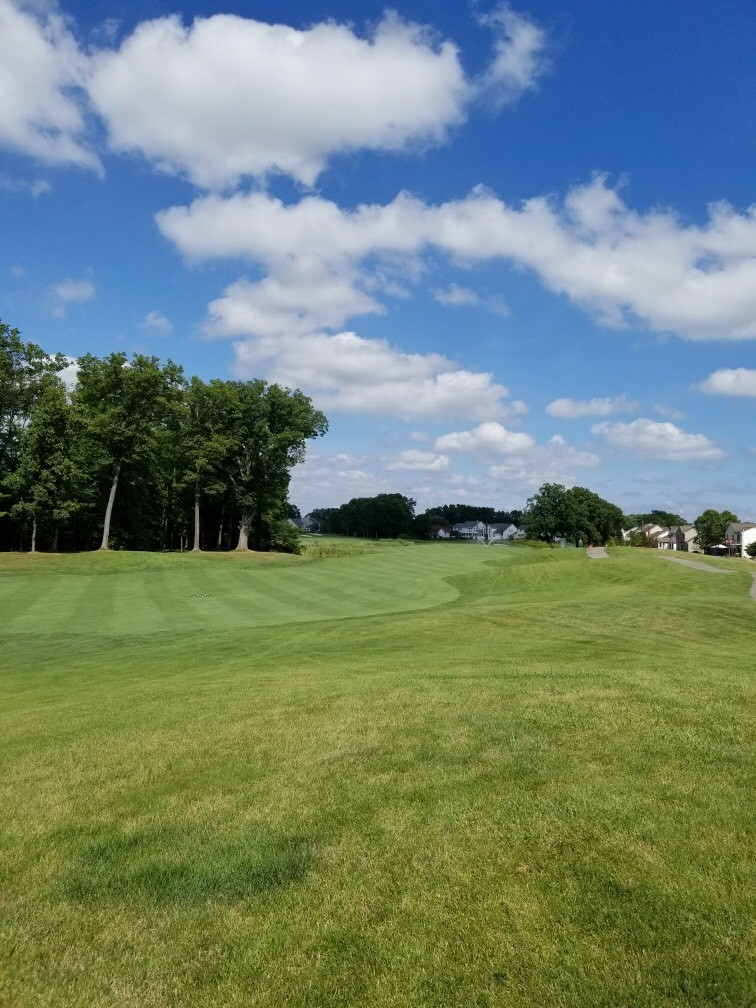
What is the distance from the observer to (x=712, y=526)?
118062 mm

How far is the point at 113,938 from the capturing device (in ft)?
13.4

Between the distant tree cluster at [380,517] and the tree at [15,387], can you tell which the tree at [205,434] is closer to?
the tree at [15,387]

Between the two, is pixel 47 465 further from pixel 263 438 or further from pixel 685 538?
pixel 685 538

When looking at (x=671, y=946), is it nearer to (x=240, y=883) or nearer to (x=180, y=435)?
(x=240, y=883)

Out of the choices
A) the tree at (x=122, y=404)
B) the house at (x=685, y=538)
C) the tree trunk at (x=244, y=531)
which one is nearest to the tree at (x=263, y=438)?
the tree trunk at (x=244, y=531)

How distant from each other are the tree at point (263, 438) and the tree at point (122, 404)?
28.8 feet

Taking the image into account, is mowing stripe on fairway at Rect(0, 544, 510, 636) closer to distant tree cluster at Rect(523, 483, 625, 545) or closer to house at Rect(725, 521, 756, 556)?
distant tree cluster at Rect(523, 483, 625, 545)

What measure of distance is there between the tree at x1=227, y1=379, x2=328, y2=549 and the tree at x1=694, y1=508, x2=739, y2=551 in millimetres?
84841

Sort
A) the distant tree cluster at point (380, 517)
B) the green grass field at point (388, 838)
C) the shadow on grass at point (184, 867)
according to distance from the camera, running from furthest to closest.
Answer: the distant tree cluster at point (380, 517), the shadow on grass at point (184, 867), the green grass field at point (388, 838)

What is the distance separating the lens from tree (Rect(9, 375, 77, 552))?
53219mm

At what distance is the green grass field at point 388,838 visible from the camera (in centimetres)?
366

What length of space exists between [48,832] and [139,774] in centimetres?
131

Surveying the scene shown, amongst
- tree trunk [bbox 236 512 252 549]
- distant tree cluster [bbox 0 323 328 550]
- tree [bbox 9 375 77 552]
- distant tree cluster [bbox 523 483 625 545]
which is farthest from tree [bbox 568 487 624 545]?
tree [bbox 9 375 77 552]

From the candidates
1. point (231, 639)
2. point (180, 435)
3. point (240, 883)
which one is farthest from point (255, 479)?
point (240, 883)
